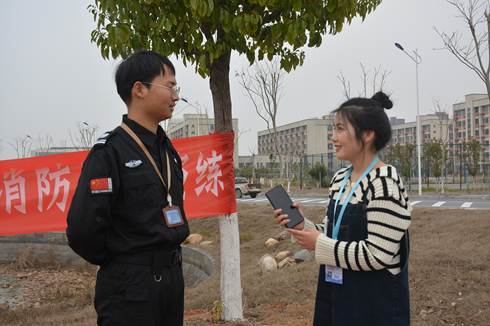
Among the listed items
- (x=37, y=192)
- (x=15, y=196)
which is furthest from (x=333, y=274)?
(x=15, y=196)

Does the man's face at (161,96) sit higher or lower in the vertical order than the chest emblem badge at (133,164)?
higher

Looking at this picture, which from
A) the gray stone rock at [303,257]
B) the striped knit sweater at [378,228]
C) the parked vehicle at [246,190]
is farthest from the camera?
the parked vehicle at [246,190]

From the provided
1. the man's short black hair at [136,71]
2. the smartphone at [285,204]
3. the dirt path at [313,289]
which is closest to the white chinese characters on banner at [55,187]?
the dirt path at [313,289]

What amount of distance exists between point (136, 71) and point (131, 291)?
35.1 inches

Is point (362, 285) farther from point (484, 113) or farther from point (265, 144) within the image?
point (265, 144)

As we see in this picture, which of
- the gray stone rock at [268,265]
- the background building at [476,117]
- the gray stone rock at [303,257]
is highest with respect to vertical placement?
the background building at [476,117]

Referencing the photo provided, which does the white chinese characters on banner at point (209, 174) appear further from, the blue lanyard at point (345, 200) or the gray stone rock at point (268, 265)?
the blue lanyard at point (345, 200)

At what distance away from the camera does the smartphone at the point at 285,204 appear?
6.50ft

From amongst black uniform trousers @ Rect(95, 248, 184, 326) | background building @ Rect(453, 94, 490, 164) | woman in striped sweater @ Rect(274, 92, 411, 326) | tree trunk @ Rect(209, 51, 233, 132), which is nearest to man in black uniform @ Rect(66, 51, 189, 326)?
black uniform trousers @ Rect(95, 248, 184, 326)

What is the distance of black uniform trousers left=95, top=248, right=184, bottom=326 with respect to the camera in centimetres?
181

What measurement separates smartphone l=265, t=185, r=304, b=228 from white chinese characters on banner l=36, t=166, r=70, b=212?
16.3 feet

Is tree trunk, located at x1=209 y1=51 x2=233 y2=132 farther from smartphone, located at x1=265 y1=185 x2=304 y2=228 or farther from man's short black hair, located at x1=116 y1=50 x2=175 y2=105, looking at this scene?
smartphone, located at x1=265 y1=185 x2=304 y2=228

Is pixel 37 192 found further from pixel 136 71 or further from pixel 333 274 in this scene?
pixel 333 274

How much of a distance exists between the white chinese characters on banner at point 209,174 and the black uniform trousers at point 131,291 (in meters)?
2.84
